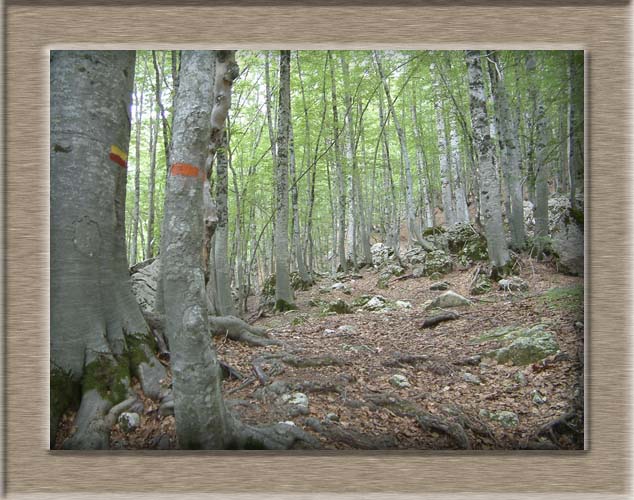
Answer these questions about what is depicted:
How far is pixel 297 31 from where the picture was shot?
1784 millimetres

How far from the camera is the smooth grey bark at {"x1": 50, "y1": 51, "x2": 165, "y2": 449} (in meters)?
1.88

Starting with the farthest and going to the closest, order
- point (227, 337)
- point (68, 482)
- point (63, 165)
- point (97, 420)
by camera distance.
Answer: point (227, 337)
point (63, 165)
point (97, 420)
point (68, 482)

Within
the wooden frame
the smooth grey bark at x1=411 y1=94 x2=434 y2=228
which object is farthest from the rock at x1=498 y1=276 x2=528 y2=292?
the smooth grey bark at x1=411 y1=94 x2=434 y2=228

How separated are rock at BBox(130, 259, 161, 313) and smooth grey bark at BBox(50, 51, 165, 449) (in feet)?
5.12

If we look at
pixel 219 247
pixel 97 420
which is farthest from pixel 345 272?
pixel 97 420

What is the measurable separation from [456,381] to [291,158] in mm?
6583

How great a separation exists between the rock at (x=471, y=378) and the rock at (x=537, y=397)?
33cm

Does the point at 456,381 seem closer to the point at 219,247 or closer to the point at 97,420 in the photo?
the point at 97,420

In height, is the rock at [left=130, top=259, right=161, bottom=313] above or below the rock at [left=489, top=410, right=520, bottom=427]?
above

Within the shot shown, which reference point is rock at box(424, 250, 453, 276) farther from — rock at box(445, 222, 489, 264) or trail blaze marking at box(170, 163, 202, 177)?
trail blaze marking at box(170, 163, 202, 177)

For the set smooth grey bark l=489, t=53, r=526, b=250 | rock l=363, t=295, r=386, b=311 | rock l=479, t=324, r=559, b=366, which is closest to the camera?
rock l=479, t=324, r=559, b=366

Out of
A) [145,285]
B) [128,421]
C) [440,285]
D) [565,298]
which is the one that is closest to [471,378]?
[565,298]

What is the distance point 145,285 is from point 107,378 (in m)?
2.22

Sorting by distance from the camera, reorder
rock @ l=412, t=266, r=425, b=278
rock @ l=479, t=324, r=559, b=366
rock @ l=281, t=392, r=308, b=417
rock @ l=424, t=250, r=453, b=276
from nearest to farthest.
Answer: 1. rock @ l=281, t=392, r=308, b=417
2. rock @ l=479, t=324, r=559, b=366
3. rock @ l=424, t=250, r=453, b=276
4. rock @ l=412, t=266, r=425, b=278
